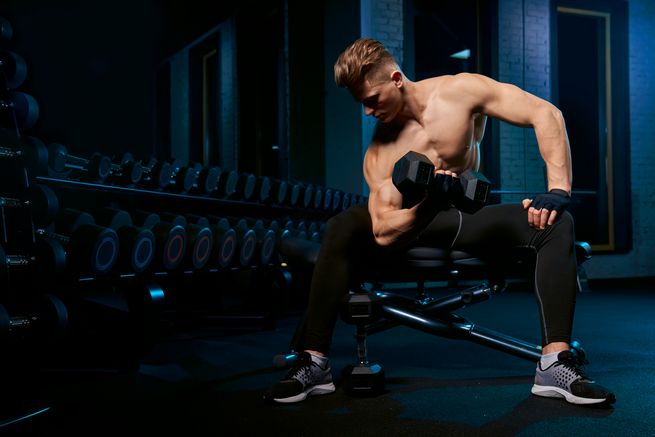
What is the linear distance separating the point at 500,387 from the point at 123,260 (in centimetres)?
148

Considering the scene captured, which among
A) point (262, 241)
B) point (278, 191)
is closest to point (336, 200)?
point (278, 191)

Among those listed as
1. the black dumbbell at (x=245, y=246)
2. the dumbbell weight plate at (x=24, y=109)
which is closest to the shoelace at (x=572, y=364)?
the dumbbell weight plate at (x=24, y=109)

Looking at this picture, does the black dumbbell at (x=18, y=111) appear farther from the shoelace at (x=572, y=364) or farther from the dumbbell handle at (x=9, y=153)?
the shoelace at (x=572, y=364)

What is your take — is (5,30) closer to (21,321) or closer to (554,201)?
(21,321)

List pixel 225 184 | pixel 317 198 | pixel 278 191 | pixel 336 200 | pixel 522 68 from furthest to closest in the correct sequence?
pixel 522 68 → pixel 336 200 → pixel 317 198 → pixel 278 191 → pixel 225 184

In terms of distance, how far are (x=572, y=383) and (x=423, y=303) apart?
559mm

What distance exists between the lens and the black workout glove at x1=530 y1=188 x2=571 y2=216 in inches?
56.7

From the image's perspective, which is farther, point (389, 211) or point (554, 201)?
point (389, 211)

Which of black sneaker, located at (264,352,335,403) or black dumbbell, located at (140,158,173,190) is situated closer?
black sneaker, located at (264,352,335,403)

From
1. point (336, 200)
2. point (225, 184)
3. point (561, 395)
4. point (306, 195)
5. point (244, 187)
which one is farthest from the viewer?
point (336, 200)

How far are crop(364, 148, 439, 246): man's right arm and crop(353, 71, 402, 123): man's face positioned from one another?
0.15 m

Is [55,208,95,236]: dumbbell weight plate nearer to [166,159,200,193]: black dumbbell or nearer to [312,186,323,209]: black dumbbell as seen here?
[166,159,200,193]: black dumbbell

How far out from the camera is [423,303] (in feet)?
6.35

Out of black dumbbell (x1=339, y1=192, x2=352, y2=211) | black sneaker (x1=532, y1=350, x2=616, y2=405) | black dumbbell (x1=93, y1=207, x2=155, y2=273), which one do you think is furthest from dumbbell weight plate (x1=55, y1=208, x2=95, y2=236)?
black dumbbell (x1=339, y1=192, x2=352, y2=211)
